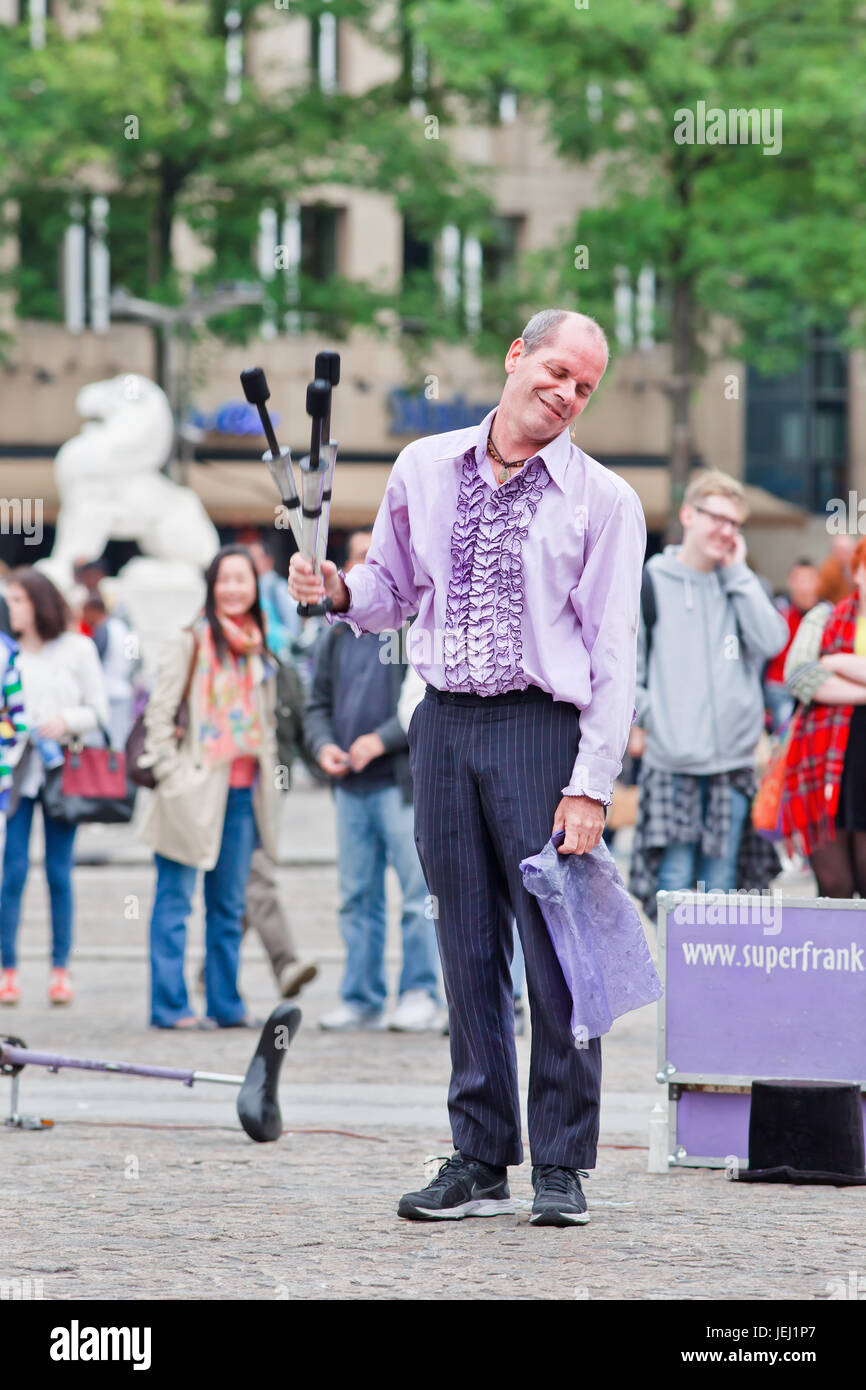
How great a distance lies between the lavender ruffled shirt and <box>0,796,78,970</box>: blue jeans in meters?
4.59

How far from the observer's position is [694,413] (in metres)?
38.9

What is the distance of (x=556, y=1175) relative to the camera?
498 cm

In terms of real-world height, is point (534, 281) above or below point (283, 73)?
below

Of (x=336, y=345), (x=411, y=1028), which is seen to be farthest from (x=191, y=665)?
(x=336, y=345)

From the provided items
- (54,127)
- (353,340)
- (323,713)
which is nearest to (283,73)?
(54,127)

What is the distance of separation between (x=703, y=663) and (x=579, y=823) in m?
3.05

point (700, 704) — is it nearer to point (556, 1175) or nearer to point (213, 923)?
point (213, 923)

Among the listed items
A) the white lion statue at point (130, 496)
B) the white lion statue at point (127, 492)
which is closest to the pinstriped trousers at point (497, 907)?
the white lion statue at point (130, 496)

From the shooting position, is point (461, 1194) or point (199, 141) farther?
point (199, 141)

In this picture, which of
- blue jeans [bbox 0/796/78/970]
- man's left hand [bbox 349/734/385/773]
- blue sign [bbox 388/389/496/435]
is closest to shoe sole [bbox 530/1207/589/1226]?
man's left hand [bbox 349/734/385/773]

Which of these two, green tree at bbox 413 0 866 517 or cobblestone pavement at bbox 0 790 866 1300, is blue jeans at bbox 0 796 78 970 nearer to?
cobblestone pavement at bbox 0 790 866 1300

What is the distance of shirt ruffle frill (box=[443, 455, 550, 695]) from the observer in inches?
194
